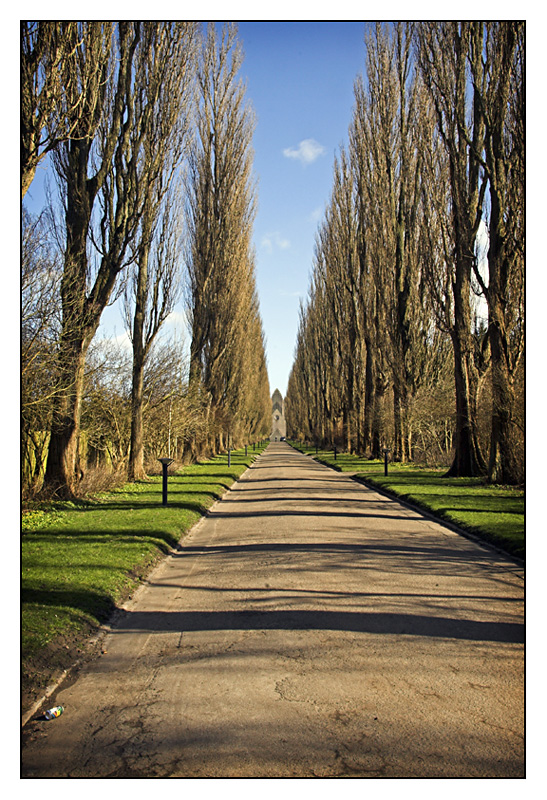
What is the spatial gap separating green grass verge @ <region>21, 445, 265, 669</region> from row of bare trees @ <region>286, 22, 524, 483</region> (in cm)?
847

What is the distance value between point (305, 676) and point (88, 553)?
4.54m

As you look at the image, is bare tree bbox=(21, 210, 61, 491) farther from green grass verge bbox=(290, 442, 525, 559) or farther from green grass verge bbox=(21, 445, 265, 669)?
green grass verge bbox=(290, 442, 525, 559)

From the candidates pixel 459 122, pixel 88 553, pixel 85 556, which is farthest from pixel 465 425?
pixel 85 556

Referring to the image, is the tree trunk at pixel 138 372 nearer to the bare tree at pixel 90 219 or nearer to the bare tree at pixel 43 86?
the bare tree at pixel 90 219

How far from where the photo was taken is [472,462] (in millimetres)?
19859

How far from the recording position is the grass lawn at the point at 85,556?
505 centimetres

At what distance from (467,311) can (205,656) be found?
1757 centimetres

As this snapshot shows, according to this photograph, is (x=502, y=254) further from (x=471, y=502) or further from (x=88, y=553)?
(x=88, y=553)

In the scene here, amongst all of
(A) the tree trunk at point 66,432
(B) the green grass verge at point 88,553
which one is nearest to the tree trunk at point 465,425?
(B) the green grass verge at point 88,553

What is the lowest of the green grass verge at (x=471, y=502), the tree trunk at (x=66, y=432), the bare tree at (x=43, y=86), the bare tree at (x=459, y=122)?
Answer: the green grass verge at (x=471, y=502)

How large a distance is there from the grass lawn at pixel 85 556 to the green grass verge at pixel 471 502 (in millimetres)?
4759

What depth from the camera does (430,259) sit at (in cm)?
1992

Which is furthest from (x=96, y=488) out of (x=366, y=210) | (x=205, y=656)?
(x=366, y=210)

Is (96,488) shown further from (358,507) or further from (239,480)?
(239,480)
